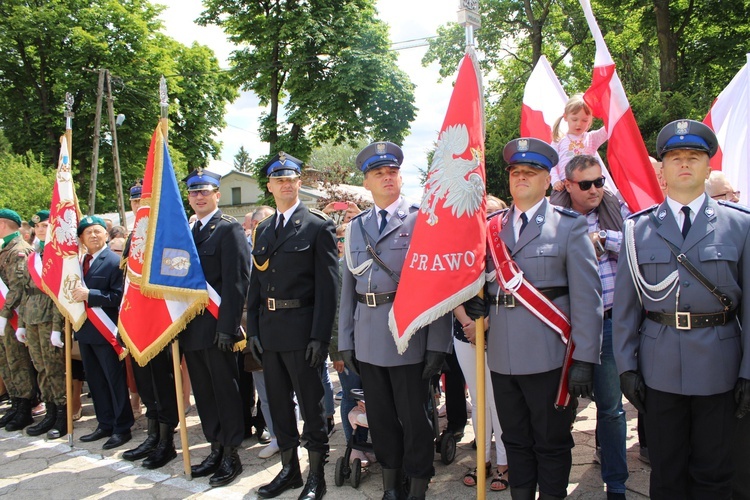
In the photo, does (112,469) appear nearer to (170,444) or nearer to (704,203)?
(170,444)

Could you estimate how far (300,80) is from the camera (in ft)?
73.9

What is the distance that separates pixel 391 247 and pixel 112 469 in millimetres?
3079

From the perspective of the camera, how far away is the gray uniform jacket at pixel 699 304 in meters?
2.66

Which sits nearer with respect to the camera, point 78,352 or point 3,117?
point 78,352

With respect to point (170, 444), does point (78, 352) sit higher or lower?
higher

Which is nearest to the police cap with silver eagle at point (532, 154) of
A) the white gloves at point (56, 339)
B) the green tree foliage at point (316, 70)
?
the white gloves at point (56, 339)

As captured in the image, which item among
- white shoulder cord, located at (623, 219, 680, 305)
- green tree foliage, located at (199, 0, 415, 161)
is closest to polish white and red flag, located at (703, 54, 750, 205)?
white shoulder cord, located at (623, 219, 680, 305)

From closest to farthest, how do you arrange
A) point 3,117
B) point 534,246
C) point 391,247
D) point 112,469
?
point 534,246, point 391,247, point 112,469, point 3,117

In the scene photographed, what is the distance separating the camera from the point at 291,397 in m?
4.18

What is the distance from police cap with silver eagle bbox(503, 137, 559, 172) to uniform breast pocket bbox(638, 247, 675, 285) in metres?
0.68

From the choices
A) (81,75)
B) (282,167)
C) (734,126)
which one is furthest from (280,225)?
(81,75)

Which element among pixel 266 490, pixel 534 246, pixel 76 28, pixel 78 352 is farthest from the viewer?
pixel 76 28

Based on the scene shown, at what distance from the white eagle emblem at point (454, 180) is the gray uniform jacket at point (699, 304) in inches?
37.3

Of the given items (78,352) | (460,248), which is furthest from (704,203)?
(78,352)
